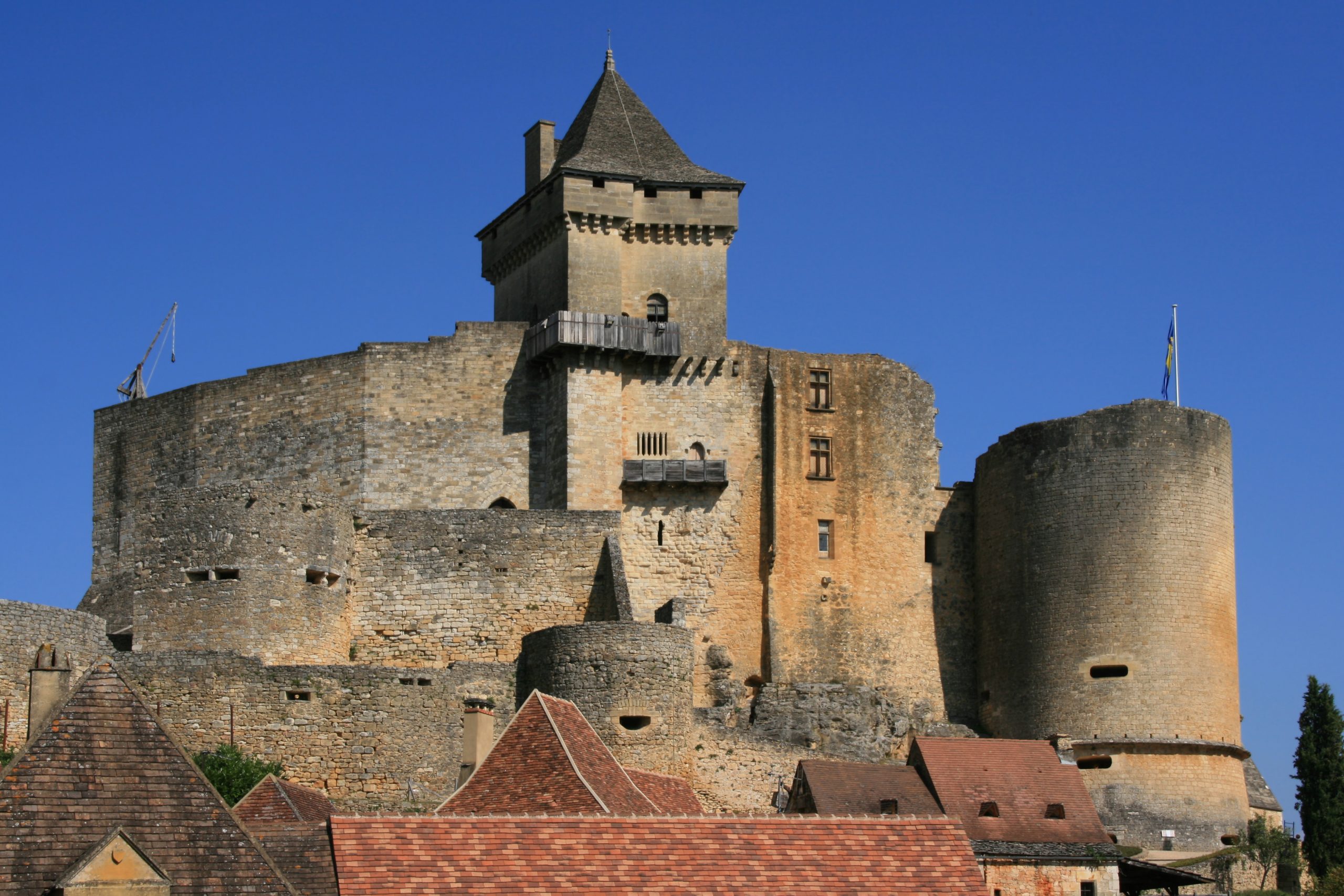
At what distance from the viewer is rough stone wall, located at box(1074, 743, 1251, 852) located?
1820 inches

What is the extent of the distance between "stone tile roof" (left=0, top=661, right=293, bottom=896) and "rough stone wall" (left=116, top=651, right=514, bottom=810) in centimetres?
1825

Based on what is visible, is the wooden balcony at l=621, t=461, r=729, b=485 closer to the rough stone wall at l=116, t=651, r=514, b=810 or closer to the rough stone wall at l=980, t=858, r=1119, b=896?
the rough stone wall at l=116, t=651, r=514, b=810

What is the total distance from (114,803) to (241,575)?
22.8 metres

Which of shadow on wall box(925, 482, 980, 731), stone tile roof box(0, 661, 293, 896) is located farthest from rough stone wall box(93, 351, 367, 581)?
stone tile roof box(0, 661, 293, 896)

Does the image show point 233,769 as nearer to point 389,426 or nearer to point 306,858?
point 389,426

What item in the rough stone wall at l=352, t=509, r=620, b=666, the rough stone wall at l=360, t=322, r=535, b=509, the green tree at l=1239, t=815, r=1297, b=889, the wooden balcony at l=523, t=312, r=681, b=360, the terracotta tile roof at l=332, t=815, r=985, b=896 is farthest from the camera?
the rough stone wall at l=360, t=322, r=535, b=509

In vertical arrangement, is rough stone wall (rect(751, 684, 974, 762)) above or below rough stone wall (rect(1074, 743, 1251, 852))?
above

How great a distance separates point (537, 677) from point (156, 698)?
7477 mm

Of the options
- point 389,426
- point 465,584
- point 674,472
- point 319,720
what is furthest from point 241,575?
point 674,472

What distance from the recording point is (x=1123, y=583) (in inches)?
1871

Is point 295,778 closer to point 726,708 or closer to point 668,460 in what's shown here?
point 726,708

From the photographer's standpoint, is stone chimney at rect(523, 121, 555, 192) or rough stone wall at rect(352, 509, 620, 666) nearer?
rough stone wall at rect(352, 509, 620, 666)

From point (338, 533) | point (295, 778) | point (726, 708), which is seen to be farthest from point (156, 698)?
point (726, 708)

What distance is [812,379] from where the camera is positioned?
51250 mm
